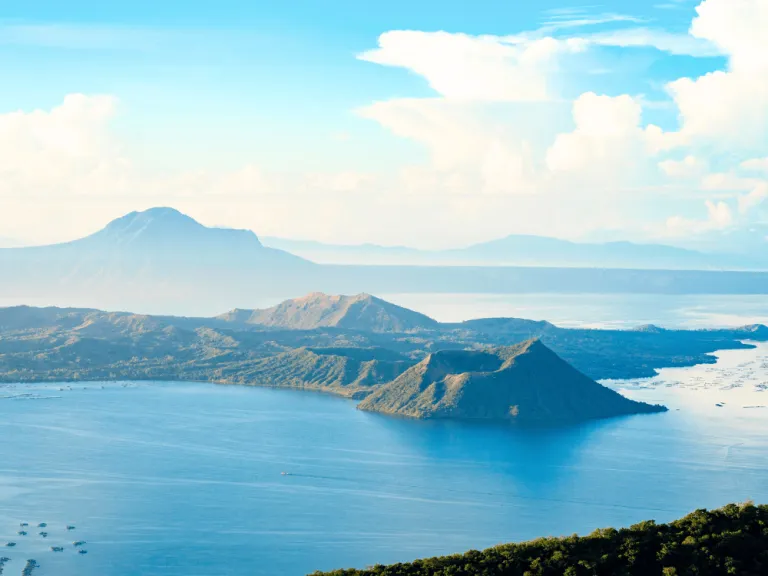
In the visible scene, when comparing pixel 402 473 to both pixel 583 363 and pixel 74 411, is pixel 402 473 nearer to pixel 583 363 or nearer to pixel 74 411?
pixel 74 411

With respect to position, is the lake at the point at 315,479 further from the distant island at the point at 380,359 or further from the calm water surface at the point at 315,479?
the distant island at the point at 380,359

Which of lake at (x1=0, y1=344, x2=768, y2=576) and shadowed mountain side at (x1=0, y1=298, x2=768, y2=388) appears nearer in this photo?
lake at (x1=0, y1=344, x2=768, y2=576)

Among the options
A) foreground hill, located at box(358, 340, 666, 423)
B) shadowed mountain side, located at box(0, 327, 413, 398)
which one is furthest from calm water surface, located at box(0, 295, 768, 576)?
shadowed mountain side, located at box(0, 327, 413, 398)

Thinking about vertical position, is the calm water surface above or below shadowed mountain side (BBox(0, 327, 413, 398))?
below

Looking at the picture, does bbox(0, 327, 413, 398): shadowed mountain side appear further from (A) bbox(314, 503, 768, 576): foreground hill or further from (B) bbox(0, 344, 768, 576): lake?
(A) bbox(314, 503, 768, 576): foreground hill

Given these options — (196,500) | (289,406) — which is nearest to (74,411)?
(289,406)

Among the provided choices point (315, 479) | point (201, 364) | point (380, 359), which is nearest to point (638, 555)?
point (315, 479)

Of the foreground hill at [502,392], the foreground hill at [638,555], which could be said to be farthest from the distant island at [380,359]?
the foreground hill at [638,555]
